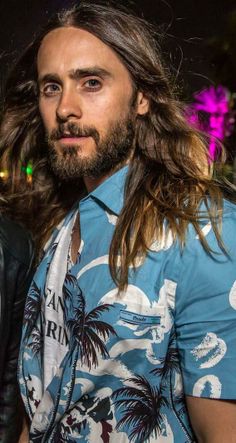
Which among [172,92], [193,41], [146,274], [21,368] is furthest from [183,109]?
[21,368]

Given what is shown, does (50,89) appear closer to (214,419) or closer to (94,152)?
(94,152)

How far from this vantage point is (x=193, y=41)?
1.90 metres

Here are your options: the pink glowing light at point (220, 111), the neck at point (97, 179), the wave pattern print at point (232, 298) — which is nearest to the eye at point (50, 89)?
A: the neck at point (97, 179)

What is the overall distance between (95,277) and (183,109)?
670mm

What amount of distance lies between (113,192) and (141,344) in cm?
43

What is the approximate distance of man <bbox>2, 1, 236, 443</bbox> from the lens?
115cm

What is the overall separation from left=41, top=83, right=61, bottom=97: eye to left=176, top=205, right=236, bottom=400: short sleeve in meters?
0.64

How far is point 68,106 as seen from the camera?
1422 mm

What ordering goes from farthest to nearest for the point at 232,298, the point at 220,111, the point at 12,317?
1. the point at 220,111
2. the point at 12,317
3. the point at 232,298

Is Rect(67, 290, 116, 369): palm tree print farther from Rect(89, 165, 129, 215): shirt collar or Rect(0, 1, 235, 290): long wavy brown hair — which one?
Rect(89, 165, 129, 215): shirt collar

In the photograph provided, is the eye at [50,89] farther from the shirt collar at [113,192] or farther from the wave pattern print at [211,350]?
the wave pattern print at [211,350]

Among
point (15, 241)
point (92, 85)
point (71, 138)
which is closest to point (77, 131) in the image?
point (71, 138)

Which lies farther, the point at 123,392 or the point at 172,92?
the point at 172,92

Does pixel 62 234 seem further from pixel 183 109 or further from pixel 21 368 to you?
pixel 183 109
